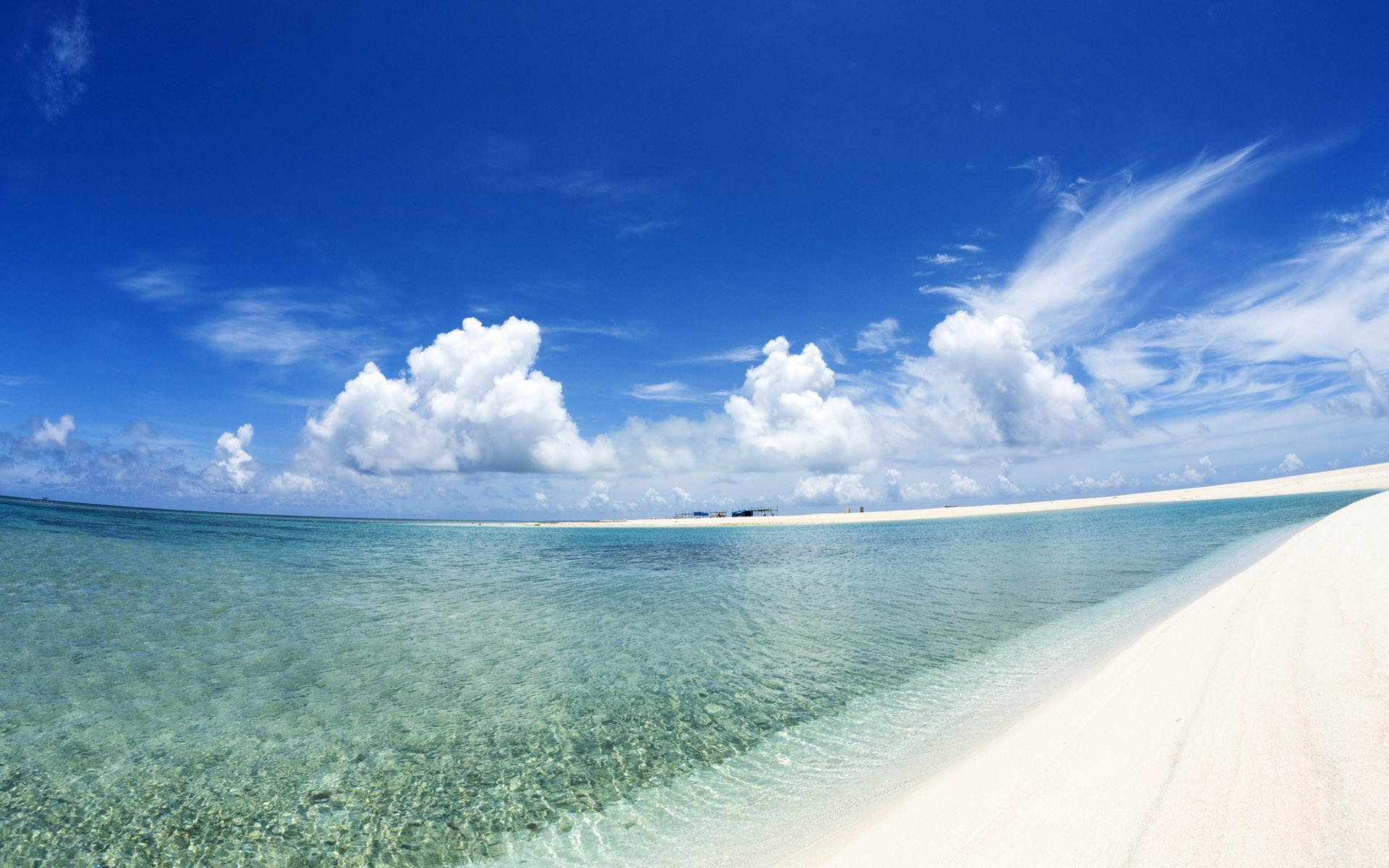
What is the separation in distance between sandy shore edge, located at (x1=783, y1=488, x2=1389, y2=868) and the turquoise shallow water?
1.43 meters

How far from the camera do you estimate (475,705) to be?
9.90 metres

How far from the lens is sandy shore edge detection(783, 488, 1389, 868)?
3738 mm

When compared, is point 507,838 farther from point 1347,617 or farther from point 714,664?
point 1347,617

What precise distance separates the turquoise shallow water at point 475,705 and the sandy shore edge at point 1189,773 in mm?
1429

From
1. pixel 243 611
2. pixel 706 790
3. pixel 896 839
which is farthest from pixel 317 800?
pixel 243 611

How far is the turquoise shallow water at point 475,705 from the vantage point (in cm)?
621

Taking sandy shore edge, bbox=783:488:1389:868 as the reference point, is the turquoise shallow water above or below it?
below

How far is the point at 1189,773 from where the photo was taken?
4.70 m

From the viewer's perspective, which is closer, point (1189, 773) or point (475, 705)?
point (1189, 773)

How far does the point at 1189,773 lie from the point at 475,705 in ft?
32.1

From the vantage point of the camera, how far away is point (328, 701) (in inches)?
392

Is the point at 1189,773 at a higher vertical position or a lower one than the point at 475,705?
higher

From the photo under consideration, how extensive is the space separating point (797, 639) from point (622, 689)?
5.39 m

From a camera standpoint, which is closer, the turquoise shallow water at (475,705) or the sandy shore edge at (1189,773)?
the sandy shore edge at (1189,773)
